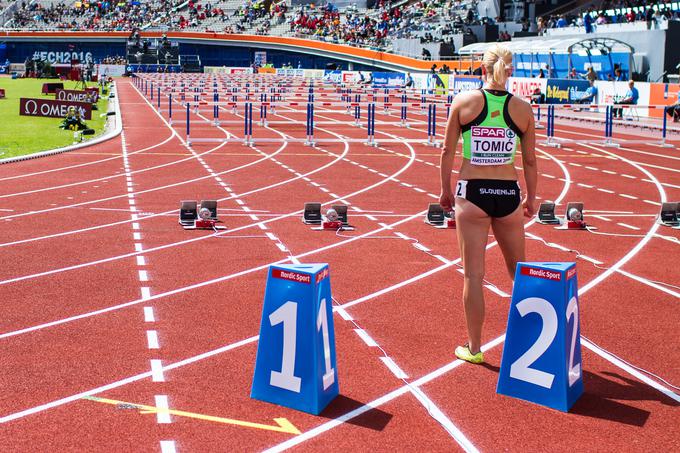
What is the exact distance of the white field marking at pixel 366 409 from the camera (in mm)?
5336

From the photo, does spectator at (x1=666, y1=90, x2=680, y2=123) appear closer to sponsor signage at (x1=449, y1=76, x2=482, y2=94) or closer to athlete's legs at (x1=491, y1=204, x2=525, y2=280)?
sponsor signage at (x1=449, y1=76, x2=482, y2=94)

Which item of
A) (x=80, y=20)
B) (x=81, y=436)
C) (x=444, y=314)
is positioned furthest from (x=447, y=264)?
(x=80, y=20)

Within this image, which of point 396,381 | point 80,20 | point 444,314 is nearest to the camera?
point 396,381

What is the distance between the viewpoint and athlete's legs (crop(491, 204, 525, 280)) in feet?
21.5

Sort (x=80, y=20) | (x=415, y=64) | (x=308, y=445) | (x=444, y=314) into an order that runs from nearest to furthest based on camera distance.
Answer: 1. (x=308, y=445)
2. (x=444, y=314)
3. (x=415, y=64)
4. (x=80, y=20)

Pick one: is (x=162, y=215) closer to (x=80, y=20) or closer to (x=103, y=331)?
(x=103, y=331)

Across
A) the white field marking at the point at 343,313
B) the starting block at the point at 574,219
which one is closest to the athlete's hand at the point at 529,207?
the white field marking at the point at 343,313

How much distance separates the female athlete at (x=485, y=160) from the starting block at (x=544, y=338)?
0.58 meters

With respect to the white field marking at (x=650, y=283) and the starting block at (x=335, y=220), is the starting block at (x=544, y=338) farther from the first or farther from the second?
the starting block at (x=335, y=220)

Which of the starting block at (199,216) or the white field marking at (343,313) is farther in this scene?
the starting block at (199,216)

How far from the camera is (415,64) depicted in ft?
236

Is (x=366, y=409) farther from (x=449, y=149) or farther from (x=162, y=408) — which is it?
(x=449, y=149)

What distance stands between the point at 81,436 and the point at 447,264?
5.78m

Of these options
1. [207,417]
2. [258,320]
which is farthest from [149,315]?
[207,417]
